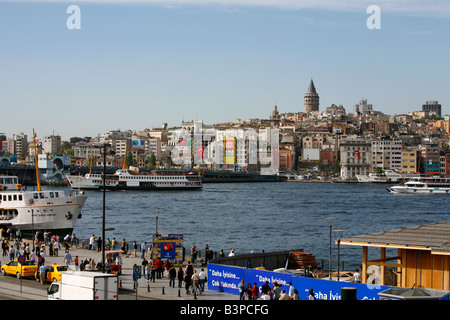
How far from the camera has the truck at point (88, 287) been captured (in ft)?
33.1

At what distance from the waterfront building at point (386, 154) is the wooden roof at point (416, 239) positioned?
11161 centimetres

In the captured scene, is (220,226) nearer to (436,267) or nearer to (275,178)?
(436,267)

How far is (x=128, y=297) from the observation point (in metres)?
12.4

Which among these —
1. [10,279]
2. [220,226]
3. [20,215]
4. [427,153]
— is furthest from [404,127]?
[10,279]

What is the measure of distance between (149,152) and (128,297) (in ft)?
478

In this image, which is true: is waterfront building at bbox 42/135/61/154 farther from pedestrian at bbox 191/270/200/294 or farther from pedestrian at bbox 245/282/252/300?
pedestrian at bbox 245/282/252/300

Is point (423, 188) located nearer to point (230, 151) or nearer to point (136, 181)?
point (136, 181)

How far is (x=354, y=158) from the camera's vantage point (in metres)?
123

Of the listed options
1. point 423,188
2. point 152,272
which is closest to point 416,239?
point 152,272

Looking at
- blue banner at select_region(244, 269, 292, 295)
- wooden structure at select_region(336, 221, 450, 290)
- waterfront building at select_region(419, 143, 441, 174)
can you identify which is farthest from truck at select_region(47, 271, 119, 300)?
waterfront building at select_region(419, 143, 441, 174)

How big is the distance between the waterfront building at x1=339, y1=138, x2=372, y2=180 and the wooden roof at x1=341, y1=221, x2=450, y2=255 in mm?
111796

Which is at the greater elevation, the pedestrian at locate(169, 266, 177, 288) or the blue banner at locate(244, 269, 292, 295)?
the blue banner at locate(244, 269, 292, 295)

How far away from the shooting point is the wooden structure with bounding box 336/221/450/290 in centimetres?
1043

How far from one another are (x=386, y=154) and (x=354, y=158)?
18.2 feet
